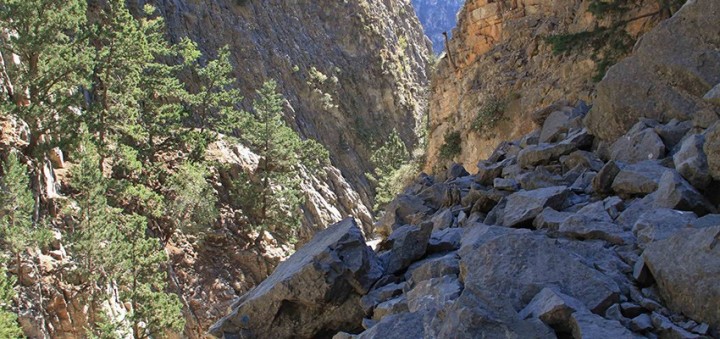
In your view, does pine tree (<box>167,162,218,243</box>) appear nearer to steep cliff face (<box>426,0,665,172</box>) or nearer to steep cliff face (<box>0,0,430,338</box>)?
steep cliff face (<box>0,0,430,338</box>)

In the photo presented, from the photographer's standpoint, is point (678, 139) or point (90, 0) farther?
point (90, 0)

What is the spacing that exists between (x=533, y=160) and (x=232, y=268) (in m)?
18.9

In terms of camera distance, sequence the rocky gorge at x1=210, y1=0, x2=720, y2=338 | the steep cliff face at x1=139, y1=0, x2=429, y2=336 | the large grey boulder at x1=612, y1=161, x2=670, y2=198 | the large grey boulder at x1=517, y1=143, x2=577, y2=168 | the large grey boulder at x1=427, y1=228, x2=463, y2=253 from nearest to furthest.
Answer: the rocky gorge at x1=210, y1=0, x2=720, y2=338 < the large grey boulder at x1=612, y1=161, x2=670, y2=198 < the large grey boulder at x1=427, y1=228, x2=463, y2=253 < the large grey boulder at x1=517, y1=143, x2=577, y2=168 < the steep cliff face at x1=139, y1=0, x2=429, y2=336

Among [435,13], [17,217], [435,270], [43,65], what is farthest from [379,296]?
[435,13]

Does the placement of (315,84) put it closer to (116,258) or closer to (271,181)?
(271,181)

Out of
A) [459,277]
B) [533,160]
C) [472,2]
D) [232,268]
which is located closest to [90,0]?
[232,268]

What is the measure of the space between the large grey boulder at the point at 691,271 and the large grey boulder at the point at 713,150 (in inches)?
39.3

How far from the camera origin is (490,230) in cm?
512

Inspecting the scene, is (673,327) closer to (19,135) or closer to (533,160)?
(533,160)

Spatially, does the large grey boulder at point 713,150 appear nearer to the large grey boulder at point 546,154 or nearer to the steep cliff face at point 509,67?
the large grey boulder at point 546,154

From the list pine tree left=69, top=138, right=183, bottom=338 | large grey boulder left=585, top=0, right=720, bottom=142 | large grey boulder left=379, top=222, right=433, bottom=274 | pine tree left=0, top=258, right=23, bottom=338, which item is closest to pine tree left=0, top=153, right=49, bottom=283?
pine tree left=0, top=258, right=23, bottom=338

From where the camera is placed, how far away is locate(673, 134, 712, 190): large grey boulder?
4.82m

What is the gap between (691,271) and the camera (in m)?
3.62

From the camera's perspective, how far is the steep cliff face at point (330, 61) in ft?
146
